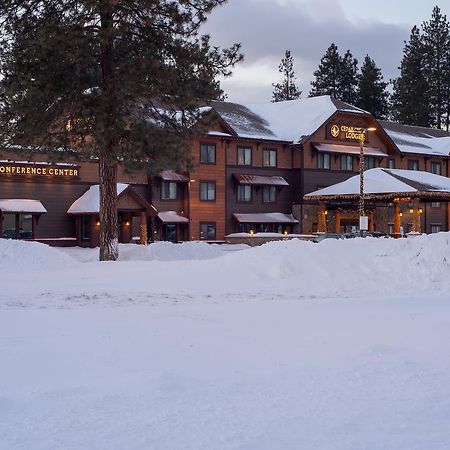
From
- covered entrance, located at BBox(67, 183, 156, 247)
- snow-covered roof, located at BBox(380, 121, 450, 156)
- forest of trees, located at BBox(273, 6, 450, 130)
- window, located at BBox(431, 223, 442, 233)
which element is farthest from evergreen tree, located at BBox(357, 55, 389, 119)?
covered entrance, located at BBox(67, 183, 156, 247)

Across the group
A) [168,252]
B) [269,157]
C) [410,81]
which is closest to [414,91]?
[410,81]

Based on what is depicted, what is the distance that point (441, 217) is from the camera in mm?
65000

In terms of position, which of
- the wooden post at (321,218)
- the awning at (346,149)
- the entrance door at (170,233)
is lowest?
the entrance door at (170,233)

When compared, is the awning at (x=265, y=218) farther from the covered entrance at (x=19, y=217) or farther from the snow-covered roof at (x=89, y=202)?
the covered entrance at (x=19, y=217)

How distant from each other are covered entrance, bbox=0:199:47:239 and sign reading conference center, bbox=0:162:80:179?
1.65 meters

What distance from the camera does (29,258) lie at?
24.1m

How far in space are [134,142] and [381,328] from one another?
16.0 meters

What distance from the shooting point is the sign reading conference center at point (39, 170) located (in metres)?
41.8

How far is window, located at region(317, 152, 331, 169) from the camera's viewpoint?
56.8 metres

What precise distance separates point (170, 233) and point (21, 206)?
11.7 m

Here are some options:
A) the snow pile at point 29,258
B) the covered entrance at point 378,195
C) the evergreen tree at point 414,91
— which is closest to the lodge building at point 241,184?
the covered entrance at point 378,195

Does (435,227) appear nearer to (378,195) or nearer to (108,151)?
(378,195)

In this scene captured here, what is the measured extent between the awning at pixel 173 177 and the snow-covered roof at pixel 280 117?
18.9ft

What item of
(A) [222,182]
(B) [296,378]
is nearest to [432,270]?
(B) [296,378]
